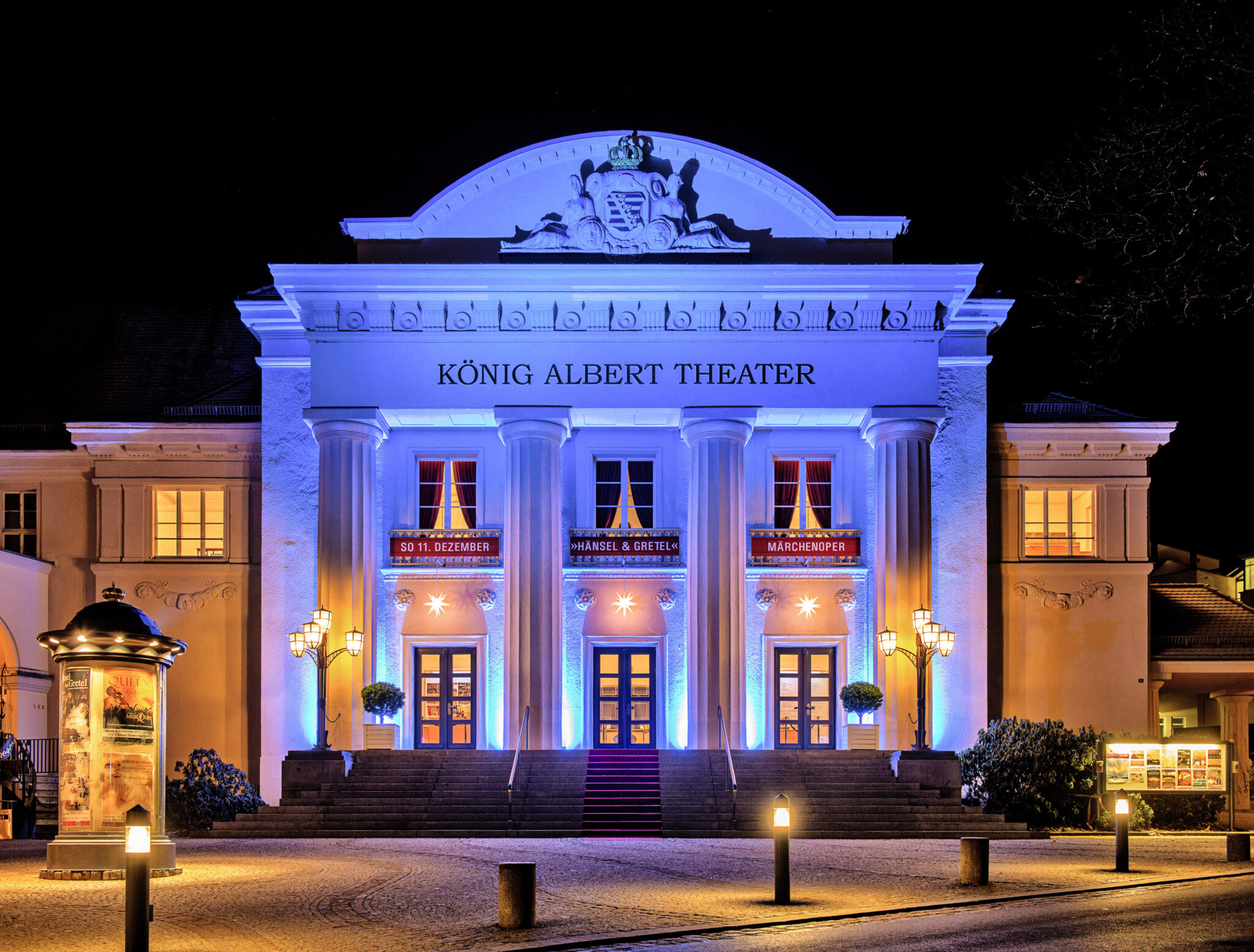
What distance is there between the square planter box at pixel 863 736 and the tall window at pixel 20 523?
19675 mm

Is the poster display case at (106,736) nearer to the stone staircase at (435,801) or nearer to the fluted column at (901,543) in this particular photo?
the stone staircase at (435,801)

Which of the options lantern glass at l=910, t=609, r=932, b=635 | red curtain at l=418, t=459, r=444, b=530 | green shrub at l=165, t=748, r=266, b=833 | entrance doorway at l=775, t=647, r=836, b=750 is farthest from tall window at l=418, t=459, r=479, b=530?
lantern glass at l=910, t=609, r=932, b=635

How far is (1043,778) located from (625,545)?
10.7 metres

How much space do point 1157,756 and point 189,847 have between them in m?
17.9

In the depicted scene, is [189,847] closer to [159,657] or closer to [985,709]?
[159,657]

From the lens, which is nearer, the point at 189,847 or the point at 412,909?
the point at 412,909

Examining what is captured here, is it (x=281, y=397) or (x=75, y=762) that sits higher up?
(x=281, y=397)

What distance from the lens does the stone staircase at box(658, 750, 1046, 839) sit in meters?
26.1

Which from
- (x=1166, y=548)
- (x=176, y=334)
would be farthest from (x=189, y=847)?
(x=1166, y=548)

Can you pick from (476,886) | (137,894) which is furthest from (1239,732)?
(137,894)

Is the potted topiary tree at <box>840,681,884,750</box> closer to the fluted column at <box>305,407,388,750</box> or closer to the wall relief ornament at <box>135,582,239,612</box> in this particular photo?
the fluted column at <box>305,407,388,750</box>

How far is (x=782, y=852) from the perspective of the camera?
15.0m

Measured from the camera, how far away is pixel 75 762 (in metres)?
17.3

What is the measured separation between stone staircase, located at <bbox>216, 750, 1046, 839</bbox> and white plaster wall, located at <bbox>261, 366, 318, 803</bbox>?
3.78 meters
